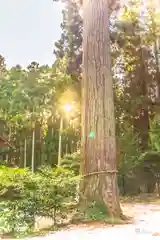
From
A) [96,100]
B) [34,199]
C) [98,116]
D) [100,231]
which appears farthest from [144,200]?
[34,199]

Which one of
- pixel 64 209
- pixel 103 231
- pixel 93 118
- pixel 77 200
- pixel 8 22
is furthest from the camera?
pixel 8 22

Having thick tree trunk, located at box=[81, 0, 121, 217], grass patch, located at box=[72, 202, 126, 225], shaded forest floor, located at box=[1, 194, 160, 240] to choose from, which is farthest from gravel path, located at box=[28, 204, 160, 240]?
thick tree trunk, located at box=[81, 0, 121, 217]

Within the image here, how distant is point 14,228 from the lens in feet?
14.8

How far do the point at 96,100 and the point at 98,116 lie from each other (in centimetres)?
33

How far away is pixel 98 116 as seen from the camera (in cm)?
588

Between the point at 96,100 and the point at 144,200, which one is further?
the point at 144,200

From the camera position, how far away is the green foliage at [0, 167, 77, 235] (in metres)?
4.59

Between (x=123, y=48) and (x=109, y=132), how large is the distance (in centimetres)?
875

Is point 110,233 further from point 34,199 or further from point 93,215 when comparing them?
point 34,199

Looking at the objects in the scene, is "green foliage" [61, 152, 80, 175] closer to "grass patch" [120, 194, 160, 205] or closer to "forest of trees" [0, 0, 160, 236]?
"forest of trees" [0, 0, 160, 236]

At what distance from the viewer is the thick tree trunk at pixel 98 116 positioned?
18.3 feet

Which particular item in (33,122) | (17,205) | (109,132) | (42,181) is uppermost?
(33,122)

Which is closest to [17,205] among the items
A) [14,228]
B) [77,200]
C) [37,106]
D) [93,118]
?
[14,228]

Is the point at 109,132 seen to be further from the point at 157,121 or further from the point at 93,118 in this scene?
the point at 157,121
